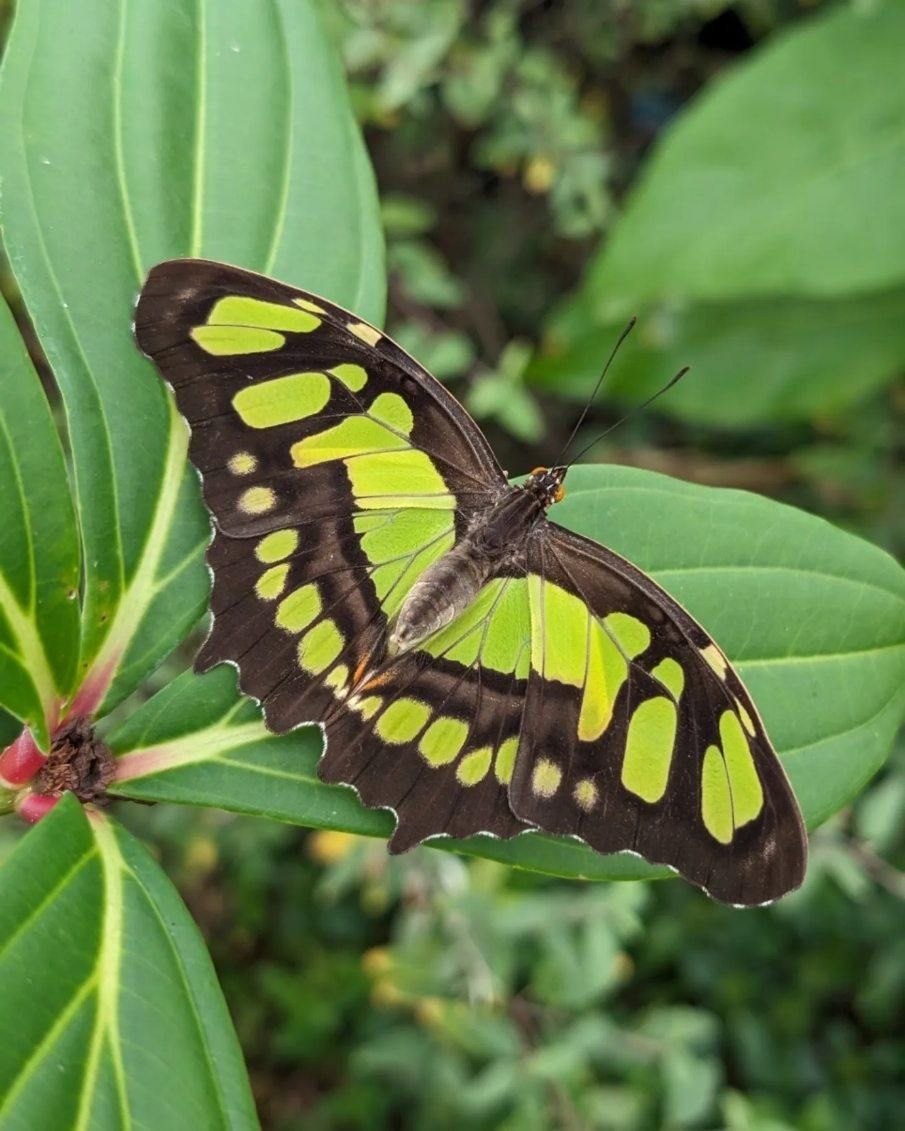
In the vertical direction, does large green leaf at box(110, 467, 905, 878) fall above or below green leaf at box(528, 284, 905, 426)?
above

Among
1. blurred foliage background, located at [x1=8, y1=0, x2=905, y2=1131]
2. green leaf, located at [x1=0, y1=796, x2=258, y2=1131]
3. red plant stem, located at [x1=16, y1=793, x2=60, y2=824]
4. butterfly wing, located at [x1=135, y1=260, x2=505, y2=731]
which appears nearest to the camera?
green leaf, located at [x1=0, y1=796, x2=258, y2=1131]

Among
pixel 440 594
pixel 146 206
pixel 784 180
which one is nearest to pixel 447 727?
pixel 440 594

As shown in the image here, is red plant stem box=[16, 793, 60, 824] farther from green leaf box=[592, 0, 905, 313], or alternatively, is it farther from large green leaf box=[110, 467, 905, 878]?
green leaf box=[592, 0, 905, 313]

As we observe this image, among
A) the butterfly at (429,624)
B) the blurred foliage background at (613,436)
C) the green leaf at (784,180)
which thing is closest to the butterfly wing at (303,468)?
the butterfly at (429,624)

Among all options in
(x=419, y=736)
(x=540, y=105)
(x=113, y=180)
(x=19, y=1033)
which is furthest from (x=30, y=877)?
(x=540, y=105)

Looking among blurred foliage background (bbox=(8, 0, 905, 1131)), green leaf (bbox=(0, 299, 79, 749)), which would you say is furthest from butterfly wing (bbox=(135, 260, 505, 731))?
blurred foliage background (bbox=(8, 0, 905, 1131))

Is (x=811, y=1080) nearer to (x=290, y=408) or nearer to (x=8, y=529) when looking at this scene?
(x=290, y=408)

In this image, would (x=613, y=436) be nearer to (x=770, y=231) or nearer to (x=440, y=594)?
(x=770, y=231)
